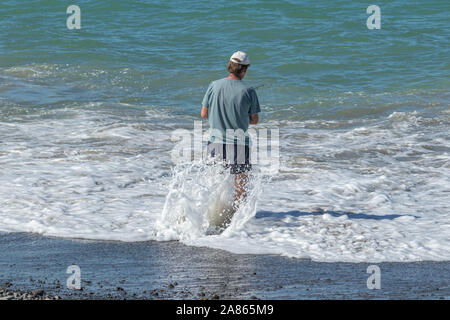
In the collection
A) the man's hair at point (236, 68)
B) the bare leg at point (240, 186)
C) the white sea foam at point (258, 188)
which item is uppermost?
the man's hair at point (236, 68)

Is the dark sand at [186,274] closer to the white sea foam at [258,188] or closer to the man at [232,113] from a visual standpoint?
the white sea foam at [258,188]

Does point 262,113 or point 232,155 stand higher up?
point 232,155

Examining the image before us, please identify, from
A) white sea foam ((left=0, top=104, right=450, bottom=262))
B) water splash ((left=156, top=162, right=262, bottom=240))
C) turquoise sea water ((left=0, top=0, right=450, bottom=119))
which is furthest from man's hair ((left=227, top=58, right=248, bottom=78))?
turquoise sea water ((left=0, top=0, right=450, bottom=119))

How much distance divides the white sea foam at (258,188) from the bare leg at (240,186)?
12 cm

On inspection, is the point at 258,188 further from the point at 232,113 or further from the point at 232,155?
the point at 232,113

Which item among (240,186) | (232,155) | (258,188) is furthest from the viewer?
(258,188)

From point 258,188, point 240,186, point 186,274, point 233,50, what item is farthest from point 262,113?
point 186,274

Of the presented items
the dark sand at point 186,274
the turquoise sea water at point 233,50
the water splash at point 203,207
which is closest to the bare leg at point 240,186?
the water splash at point 203,207

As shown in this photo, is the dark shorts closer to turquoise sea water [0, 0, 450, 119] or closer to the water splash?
the water splash

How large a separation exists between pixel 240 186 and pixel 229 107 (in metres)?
0.81

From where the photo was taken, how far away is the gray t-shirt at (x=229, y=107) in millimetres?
6398

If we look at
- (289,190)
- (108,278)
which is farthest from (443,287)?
(289,190)

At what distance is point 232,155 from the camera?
6.53 meters
